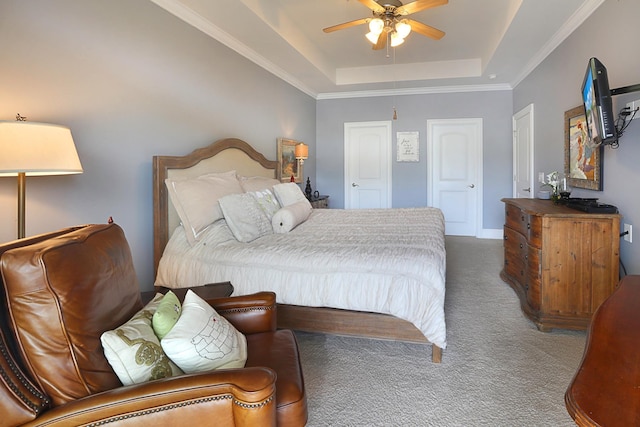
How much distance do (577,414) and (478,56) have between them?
558 centimetres

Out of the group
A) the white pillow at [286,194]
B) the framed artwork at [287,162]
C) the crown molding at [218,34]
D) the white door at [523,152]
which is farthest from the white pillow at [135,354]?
the white door at [523,152]

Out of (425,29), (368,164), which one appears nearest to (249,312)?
(425,29)

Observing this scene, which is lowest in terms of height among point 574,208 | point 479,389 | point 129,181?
point 479,389

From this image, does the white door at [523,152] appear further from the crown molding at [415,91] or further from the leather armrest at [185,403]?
the leather armrest at [185,403]

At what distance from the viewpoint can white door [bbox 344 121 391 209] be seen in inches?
260

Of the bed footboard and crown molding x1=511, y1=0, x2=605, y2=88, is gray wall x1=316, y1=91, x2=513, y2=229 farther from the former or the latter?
the bed footboard

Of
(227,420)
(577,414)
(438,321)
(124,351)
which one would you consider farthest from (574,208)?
(124,351)

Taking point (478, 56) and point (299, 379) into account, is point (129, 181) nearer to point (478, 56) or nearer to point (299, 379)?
point (299, 379)

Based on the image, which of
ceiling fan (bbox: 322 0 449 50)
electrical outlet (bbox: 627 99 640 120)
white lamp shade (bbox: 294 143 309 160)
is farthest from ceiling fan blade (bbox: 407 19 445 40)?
white lamp shade (bbox: 294 143 309 160)

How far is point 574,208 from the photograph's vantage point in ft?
9.37

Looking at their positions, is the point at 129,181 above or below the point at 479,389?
above

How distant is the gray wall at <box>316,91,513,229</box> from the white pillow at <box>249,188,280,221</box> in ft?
11.4

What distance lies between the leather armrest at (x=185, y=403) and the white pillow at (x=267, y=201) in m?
2.12

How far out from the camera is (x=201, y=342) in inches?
50.2
